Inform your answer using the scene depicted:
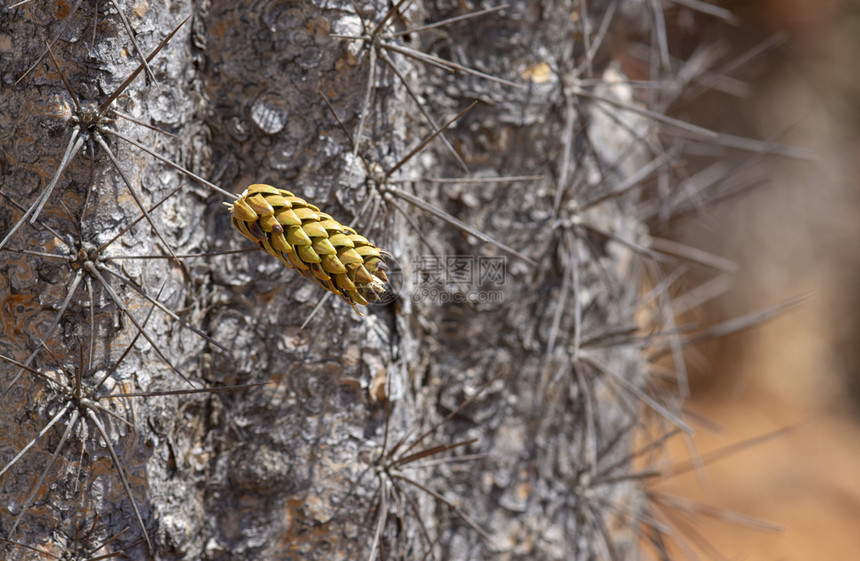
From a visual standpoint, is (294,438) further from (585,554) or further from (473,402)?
(585,554)
